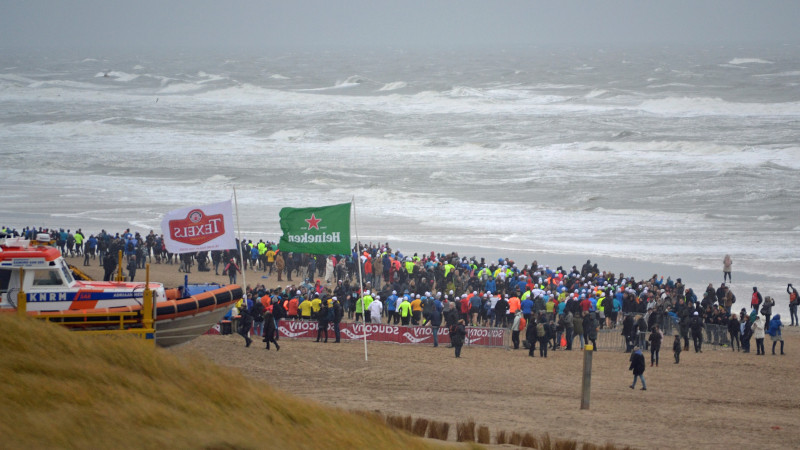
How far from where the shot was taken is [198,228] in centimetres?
1731

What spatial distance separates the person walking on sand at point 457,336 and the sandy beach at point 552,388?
0.79 feet

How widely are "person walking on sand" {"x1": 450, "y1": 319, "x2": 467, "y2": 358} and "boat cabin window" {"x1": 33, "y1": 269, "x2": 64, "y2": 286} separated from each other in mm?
7207

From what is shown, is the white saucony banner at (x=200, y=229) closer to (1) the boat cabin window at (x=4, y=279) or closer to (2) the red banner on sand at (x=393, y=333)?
(2) the red banner on sand at (x=393, y=333)

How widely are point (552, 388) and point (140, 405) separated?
846 centimetres

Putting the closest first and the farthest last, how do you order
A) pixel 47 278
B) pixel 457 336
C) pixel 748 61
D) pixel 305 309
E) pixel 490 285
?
pixel 47 278 → pixel 457 336 → pixel 305 309 → pixel 490 285 → pixel 748 61

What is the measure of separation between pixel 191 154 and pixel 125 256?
3943cm

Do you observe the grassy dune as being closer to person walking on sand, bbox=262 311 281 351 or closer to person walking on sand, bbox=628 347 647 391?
person walking on sand, bbox=262 311 281 351

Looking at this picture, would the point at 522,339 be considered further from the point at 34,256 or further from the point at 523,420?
the point at 34,256

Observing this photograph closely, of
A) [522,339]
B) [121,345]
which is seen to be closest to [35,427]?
[121,345]

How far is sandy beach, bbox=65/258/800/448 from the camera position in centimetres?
1248

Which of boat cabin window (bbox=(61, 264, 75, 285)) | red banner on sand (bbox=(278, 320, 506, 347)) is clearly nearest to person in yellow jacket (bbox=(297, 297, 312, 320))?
red banner on sand (bbox=(278, 320, 506, 347))

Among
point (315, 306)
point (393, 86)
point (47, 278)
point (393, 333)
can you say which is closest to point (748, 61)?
point (393, 86)

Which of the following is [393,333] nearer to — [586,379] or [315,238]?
[315,238]

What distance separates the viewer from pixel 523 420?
41.4 ft
